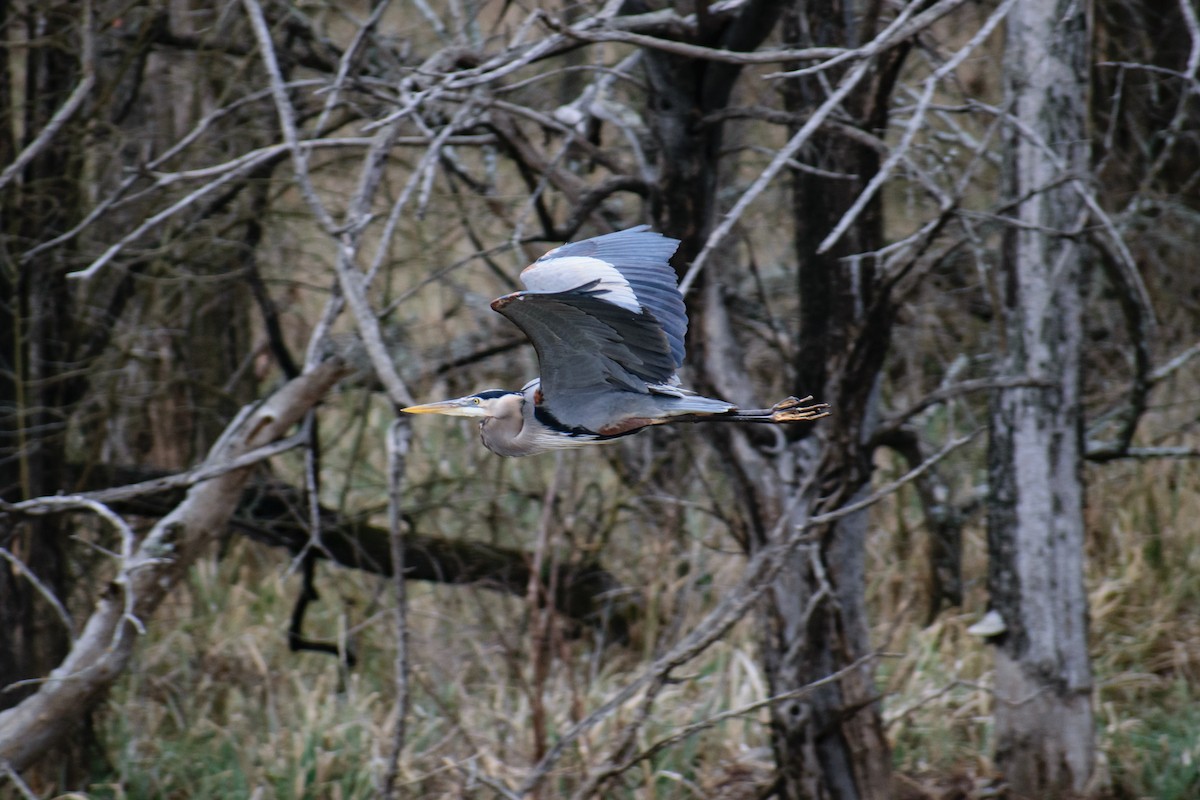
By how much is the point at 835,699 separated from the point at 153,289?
3193mm

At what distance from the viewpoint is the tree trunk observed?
445cm

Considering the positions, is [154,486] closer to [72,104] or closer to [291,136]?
[291,136]

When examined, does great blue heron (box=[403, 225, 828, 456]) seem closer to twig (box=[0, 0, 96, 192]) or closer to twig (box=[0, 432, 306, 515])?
twig (box=[0, 432, 306, 515])

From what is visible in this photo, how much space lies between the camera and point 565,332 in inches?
104

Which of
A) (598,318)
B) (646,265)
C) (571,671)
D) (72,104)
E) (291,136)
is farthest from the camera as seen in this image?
(571,671)

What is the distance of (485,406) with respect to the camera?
3.07 m

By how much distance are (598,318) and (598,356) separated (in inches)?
6.7

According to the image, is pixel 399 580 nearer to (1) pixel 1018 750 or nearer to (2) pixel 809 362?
(2) pixel 809 362

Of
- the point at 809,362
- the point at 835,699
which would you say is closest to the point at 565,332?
the point at 809,362

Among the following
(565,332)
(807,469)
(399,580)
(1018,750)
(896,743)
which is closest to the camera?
(565,332)


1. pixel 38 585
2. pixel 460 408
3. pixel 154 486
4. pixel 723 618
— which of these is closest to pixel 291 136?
pixel 460 408

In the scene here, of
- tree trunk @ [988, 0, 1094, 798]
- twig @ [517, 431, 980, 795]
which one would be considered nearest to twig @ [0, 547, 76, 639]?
twig @ [517, 431, 980, 795]

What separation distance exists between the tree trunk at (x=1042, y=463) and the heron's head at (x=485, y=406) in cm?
220

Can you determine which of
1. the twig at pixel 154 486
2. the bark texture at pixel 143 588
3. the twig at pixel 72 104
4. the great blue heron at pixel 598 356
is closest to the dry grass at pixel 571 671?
the bark texture at pixel 143 588
